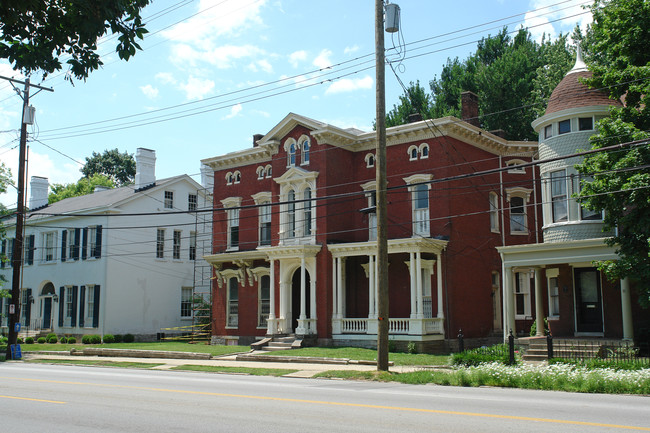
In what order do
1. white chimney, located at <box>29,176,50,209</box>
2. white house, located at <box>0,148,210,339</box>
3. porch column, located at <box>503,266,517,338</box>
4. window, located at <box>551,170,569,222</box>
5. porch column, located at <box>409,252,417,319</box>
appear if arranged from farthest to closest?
white chimney, located at <box>29,176,50,209</box> → white house, located at <box>0,148,210,339</box> → porch column, located at <box>409,252,417,319</box> → porch column, located at <box>503,266,517,338</box> → window, located at <box>551,170,569,222</box>

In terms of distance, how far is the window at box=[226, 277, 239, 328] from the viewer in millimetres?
35719

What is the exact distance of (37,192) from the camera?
52.9 meters

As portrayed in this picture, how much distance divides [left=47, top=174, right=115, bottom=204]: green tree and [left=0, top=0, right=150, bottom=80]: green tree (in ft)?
218

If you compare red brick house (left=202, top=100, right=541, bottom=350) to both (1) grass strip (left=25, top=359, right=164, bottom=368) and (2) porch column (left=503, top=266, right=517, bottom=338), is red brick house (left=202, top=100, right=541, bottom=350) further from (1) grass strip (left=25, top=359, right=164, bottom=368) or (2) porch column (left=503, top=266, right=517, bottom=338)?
(1) grass strip (left=25, top=359, right=164, bottom=368)

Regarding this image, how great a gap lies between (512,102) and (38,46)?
38504mm

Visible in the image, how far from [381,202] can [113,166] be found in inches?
2784

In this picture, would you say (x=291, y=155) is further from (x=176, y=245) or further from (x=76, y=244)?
(x=76, y=244)

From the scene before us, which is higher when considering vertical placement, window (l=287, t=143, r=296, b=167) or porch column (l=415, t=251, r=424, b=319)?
window (l=287, t=143, r=296, b=167)

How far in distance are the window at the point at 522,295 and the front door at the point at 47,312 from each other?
3165 centimetres

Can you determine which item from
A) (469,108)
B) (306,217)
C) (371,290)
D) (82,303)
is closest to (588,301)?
(371,290)

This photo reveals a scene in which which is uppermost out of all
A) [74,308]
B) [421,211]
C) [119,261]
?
[421,211]

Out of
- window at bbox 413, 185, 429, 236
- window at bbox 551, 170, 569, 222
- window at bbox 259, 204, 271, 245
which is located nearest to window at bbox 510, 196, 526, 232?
window at bbox 413, 185, 429, 236

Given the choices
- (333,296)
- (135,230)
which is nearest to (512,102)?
(333,296)

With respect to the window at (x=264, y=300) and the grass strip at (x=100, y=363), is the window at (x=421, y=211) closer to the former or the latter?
the window at (x=264, y=300)
